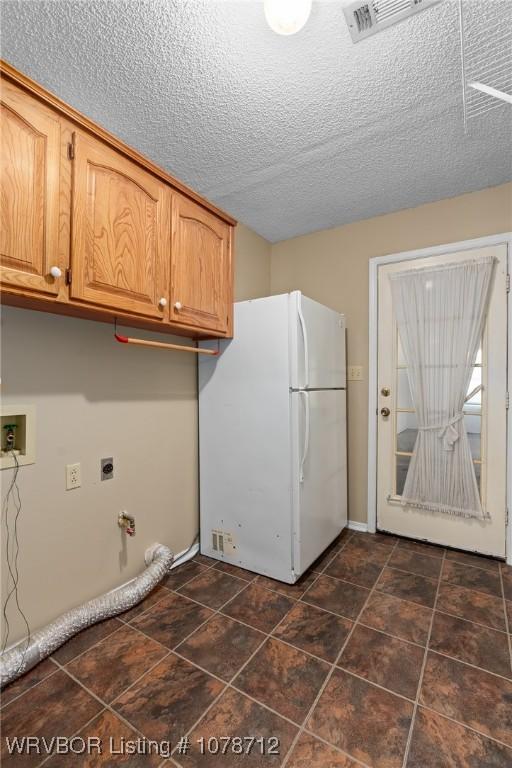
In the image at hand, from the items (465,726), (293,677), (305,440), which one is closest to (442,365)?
(305,440)

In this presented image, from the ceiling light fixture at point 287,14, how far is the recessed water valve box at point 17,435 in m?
1.71

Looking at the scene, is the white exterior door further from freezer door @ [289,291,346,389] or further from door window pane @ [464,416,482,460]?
freezer door @ [289,291,346,389]

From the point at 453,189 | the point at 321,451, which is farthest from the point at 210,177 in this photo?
the point at 321,451

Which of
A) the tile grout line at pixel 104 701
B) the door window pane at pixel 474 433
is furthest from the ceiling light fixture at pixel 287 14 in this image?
the tile grout line at pixel 104 701

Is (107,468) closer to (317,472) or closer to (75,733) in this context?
(75,733)

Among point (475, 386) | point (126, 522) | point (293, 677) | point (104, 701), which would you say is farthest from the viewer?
point (475, 386)

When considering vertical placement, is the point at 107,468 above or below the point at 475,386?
below

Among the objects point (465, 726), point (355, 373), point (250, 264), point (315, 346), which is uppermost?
point (250, 264)

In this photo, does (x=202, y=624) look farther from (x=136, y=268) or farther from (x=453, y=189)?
(x=453, y=189)

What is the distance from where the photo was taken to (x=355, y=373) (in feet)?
9.32

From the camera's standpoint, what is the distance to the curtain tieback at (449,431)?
2422mm

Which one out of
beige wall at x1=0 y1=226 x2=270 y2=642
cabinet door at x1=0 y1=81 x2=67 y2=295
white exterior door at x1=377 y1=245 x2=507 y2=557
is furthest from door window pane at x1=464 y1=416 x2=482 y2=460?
cabinet door at x1=0 y1=81 x2=67 y2=295

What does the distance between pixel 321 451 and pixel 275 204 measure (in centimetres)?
179

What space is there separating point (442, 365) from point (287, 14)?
2095 millimetres
